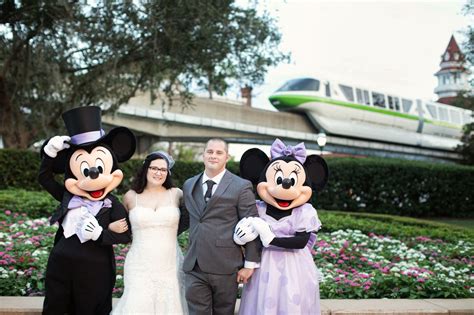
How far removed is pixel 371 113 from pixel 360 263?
24585 mm

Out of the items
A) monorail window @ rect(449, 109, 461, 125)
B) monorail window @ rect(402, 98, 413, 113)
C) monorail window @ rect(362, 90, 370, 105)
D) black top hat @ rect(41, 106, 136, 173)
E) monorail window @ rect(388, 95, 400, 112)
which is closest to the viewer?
black top hat @ rect(41, 106, 136, 173)

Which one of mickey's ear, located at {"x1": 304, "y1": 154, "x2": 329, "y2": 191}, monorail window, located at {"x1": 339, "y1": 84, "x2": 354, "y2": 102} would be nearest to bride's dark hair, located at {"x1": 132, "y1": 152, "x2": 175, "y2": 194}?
mickey's ear, located at {"x1": 304, "y1": 154, "x2": 329, "y2": 191}

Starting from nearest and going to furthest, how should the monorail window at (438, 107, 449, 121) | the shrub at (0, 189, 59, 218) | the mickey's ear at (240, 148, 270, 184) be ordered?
1. the mickey's ear at (240, 148, 270, 184)
2. the shrub at (0, 189, 59, 218)
3. the monorail window at (438, 107, 449, 121)

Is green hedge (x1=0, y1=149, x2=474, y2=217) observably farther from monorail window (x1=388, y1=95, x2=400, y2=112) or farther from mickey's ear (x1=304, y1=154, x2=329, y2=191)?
monorail window (x1=388, y1=95, x2=400, y2=112)

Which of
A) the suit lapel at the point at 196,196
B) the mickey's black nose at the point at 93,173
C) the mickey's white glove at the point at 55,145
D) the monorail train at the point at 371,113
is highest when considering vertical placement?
the monorail train at the point at 371,113

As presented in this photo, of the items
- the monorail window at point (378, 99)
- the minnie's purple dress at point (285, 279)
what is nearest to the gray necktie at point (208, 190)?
the minnie's purple dress at point (285, 279)

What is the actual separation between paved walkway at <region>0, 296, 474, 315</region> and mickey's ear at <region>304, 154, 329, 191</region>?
0.96m

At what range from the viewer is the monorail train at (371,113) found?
1083 inches

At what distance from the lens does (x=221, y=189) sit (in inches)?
149

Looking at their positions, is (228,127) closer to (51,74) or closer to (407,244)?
(51,74)

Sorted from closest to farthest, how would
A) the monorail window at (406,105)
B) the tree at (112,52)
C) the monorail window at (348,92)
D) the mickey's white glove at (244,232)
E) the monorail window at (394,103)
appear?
the mickey's white glove at (244,232) → the tree at (112,52) → the monorail window at (348,92) → the monorail window at (394,103) → the monorail window at (406,105)

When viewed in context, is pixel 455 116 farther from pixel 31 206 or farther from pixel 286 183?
pixel 286 183

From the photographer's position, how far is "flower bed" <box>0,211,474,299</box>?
5.01 m

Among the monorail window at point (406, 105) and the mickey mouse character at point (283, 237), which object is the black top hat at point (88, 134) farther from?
the monorail window at point (406, 105)
